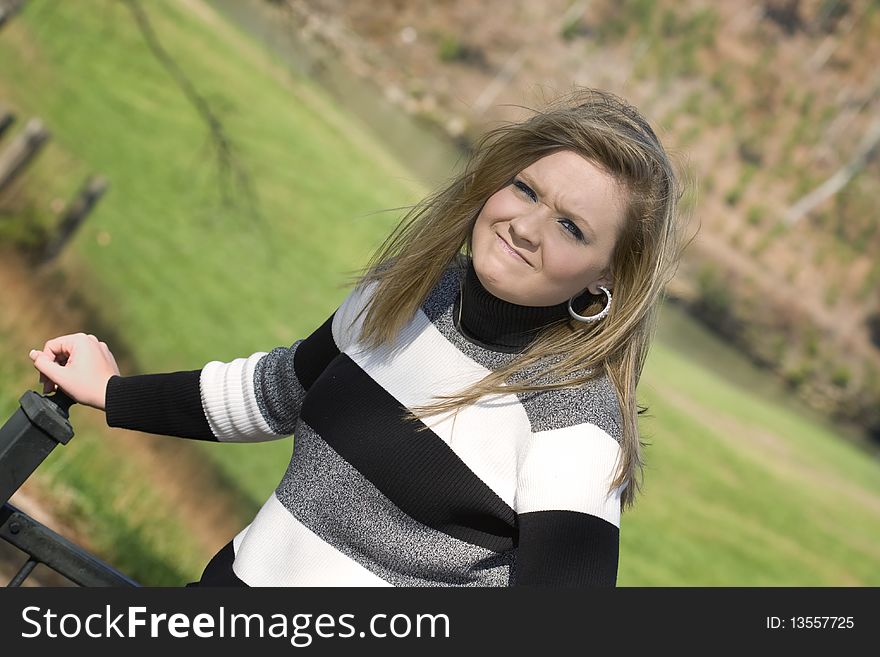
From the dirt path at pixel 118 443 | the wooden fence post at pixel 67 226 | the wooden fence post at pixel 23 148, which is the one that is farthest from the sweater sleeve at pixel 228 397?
the wooden fence post at pixel 67 226

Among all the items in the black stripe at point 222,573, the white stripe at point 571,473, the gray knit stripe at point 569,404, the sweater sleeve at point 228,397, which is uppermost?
the gray knit stripe at point 569,404

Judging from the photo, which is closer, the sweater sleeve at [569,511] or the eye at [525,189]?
the sweater sleeve at [569,511]

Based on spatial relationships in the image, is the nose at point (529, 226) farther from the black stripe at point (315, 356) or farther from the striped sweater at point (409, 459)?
the black stripe at point (315, 356)

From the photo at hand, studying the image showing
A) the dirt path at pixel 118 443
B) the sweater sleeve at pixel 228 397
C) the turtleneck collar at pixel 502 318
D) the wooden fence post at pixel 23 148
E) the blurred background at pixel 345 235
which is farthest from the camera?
the wooden fence post at pixel 23 148

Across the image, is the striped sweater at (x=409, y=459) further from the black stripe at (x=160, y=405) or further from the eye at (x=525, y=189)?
the eye at (x=525, y=189)

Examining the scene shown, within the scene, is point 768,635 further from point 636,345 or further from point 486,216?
point 486,216

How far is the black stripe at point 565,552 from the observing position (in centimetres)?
125

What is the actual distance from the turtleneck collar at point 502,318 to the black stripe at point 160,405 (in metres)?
0.47

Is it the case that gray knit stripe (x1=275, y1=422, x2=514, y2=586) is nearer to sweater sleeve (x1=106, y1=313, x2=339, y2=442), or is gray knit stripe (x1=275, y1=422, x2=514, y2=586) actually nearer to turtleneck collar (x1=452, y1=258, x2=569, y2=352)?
sweater sleeve (x1=106, y1=313, x2=339, y2=442)

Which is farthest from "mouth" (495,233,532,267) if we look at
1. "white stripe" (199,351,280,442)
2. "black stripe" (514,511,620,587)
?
"white stripe" (199,351,280,442)

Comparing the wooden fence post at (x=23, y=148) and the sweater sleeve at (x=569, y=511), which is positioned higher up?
the sweater sleeve at (x=569, y=511)

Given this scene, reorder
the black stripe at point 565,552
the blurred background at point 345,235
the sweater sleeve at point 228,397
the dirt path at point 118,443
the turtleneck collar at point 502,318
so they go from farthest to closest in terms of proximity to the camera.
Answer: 1. the blurred background at point 345,235
2. the dirt path at point 118,443
3. the sweater sleeve at point 228,397
4. the turtleneck collar at point 502,318
5. the black stripe at point 565,552

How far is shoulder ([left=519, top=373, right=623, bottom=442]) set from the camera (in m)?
1.34

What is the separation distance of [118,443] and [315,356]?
3.13m
